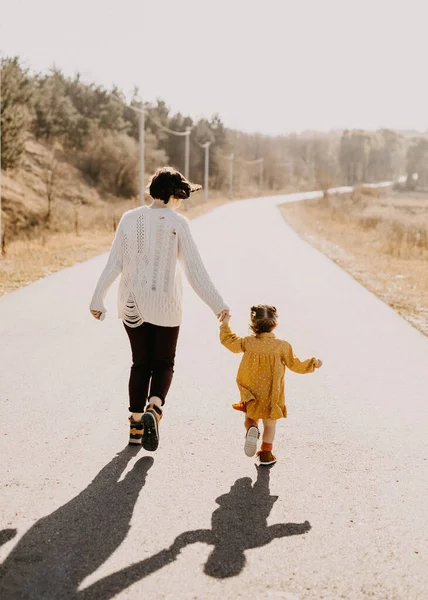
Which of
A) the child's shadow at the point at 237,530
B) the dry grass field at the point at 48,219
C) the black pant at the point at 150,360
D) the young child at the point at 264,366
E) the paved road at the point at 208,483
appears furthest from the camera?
the dry grass field at the point at 48,219

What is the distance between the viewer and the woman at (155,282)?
4.05m

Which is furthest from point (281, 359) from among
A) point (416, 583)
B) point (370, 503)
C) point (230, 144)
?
point (230, 144)

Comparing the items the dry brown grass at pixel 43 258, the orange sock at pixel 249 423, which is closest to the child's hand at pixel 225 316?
the orange sock at pixel 249 423

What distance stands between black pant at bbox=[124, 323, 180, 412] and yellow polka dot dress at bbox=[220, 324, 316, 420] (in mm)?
426

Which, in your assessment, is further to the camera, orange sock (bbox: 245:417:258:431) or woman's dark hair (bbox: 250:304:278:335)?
orange sock (bbox: 245:417:258:431)

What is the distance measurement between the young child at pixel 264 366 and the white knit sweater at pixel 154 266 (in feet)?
0.93

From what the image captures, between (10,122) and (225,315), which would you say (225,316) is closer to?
(225,315)

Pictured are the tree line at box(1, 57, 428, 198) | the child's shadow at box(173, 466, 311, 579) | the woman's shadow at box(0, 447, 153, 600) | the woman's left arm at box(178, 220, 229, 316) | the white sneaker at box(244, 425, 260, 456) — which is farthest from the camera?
the tree line at box(1, 57, 428, 198)

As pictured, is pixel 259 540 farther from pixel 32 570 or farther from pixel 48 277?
pixel 48 277

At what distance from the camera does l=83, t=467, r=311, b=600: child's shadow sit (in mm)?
2787

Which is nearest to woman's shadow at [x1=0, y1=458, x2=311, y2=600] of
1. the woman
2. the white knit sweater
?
the woman

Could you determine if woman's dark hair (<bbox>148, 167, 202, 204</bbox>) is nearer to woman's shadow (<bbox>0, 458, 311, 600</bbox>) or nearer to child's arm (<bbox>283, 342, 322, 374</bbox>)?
child's arm (<bbox>283, 342, 322, 374</bbox>)

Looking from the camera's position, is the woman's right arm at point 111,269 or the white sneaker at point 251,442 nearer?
the white sneaker at point 251,442

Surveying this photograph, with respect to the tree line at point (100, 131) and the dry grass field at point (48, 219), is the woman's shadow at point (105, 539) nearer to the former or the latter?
the dry grass field at point (48, 219)
